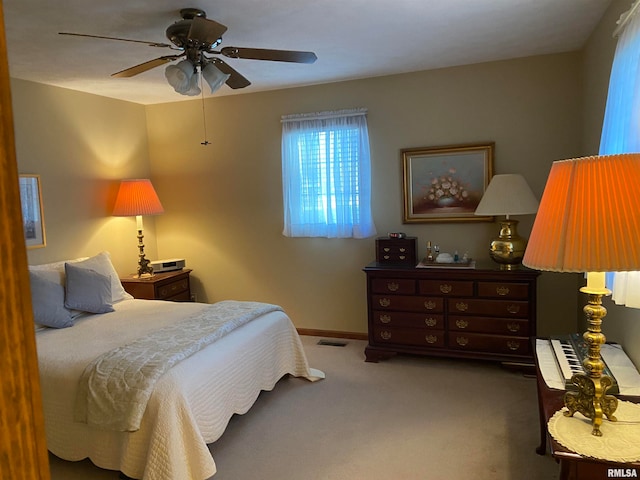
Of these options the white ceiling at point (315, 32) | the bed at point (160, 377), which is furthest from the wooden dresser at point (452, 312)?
the white ceiling at point (315, 32)

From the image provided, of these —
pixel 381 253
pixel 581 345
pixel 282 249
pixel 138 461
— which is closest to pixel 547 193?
pixel 581 345

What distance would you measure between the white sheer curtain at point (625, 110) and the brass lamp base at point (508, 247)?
1324 mm

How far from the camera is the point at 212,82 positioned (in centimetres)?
256

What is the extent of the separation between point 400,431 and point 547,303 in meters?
1.89

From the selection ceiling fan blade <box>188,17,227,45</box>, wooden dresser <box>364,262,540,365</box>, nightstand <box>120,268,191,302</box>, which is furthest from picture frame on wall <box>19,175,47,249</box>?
wooden dresser <box>364,262,540,365</box>

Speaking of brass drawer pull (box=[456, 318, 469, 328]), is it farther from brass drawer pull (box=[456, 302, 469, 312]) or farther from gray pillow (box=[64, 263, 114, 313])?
gray pillow (box=[64, 263, 114, 313])

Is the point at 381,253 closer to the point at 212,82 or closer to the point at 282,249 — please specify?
the point at 282,249

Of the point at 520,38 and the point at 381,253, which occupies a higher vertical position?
the point at 520,38

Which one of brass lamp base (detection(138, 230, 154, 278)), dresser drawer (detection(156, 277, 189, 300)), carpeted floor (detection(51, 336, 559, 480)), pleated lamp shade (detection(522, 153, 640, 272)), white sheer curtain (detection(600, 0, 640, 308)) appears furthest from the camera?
brass lamp base (detection(138, 230, 154, 278))

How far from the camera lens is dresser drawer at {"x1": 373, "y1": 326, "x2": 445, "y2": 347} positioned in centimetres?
366

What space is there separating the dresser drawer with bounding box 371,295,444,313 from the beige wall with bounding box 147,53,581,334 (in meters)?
0.60

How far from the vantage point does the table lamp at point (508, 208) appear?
11.0 ft

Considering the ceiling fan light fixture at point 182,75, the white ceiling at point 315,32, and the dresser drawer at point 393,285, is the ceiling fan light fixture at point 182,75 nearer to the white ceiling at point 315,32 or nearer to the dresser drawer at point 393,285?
the white ceiling at point 315,32

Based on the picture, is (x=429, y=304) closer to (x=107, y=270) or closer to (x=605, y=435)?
(x=605, y=435)
